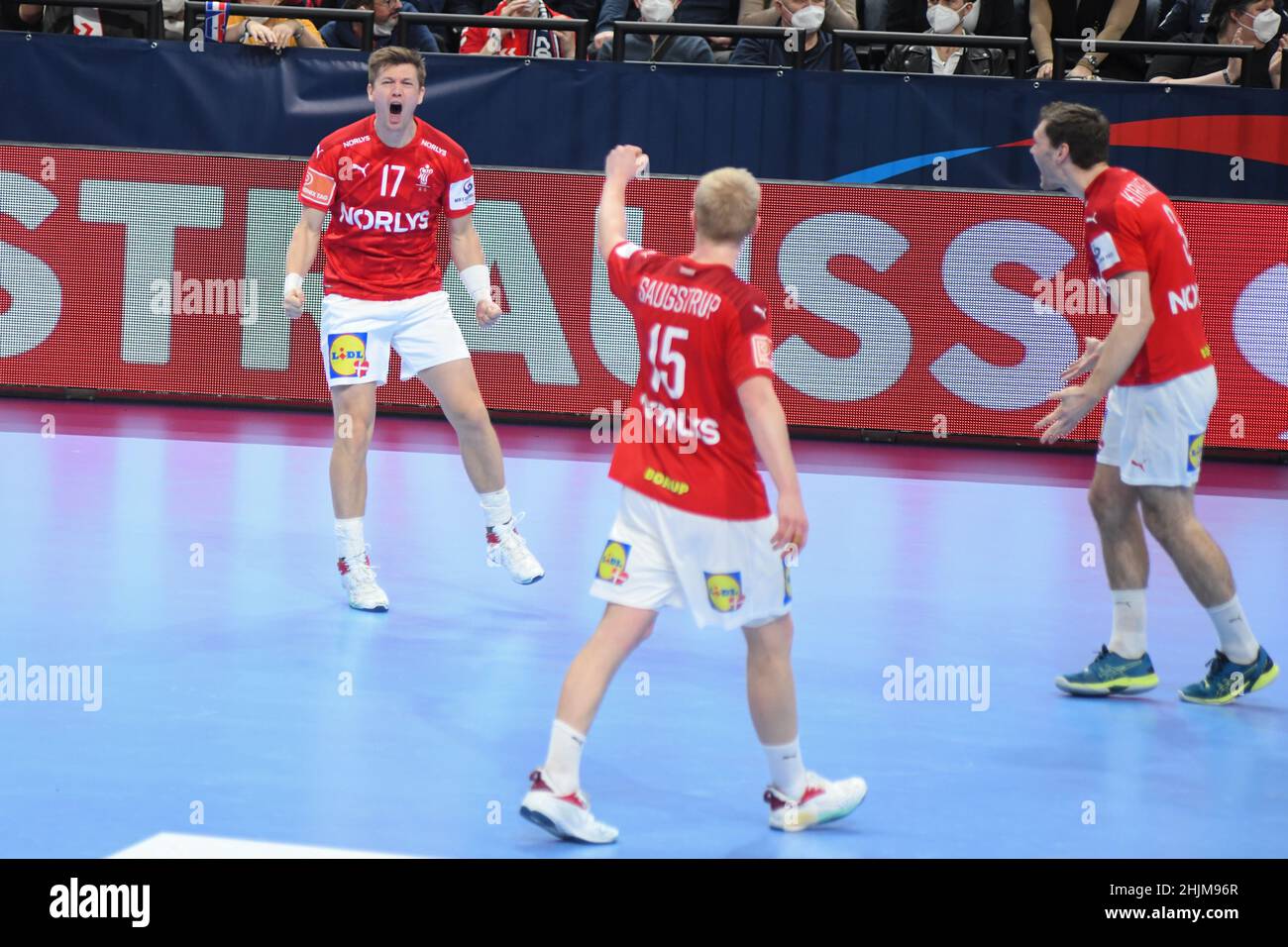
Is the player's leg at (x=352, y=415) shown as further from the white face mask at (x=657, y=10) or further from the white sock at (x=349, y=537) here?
the white face mask at (x=657, y=10)

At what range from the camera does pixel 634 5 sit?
13625 mm

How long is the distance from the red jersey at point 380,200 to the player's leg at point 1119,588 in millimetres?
3132

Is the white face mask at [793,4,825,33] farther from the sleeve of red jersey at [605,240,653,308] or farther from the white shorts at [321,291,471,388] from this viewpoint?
the sleeve of red jersey at [605,240,653,308]

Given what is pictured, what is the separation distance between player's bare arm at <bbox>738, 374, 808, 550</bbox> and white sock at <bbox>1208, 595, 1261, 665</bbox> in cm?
248

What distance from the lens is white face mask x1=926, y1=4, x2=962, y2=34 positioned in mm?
12891

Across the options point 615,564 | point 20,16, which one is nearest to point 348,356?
point 615,564

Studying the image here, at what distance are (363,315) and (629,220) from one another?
219 inches

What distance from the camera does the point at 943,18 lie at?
1290 centimetres

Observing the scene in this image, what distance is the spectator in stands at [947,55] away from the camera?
12531mm

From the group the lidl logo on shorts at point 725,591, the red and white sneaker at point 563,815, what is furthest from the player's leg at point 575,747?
the lidl logo on shorts at point 725,591

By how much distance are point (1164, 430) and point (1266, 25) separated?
7628 mm

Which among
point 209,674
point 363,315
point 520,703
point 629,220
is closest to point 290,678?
point 209,674

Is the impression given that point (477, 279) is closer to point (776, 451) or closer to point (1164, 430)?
point (1164, 430)

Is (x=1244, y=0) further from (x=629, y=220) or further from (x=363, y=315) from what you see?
(x=363, y=315)
